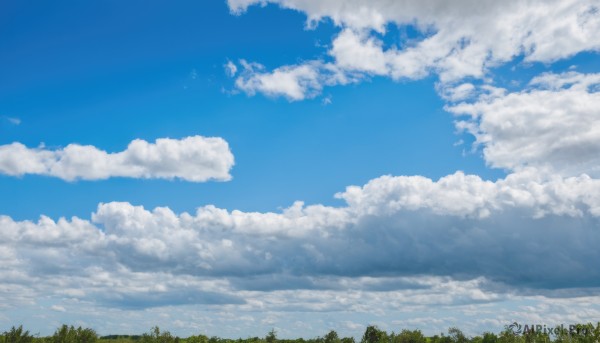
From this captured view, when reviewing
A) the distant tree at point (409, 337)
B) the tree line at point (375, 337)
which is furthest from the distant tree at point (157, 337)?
the distant tree at point (409, 337)

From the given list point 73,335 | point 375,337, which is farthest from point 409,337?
point 73,335

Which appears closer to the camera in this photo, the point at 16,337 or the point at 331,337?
the point at 16,337

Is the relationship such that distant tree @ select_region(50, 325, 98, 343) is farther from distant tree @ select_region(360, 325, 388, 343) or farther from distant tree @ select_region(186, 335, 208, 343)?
distant tree @ select_region(360, 325, 388, 343)

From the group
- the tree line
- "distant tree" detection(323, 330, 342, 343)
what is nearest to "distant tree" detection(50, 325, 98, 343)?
the tree line

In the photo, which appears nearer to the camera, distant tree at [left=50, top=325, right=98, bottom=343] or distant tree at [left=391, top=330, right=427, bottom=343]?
distant tree at [left=50, top=325, right=98, bottom=343]

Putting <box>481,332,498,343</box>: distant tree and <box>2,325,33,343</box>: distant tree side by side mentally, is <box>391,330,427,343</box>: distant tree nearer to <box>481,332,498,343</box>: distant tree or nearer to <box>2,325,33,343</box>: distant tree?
<box>481,332,498,343</box>: distant tree

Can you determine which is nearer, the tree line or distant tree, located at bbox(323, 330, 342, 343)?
the tree line

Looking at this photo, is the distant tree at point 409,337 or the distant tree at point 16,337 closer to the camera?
the distant tree at point 16,337

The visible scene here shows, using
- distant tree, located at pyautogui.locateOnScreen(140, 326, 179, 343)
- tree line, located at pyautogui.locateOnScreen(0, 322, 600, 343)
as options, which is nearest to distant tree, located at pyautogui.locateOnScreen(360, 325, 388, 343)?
tree line, located at pyautogui.locateOnScreen(0, 322, 600, 343)

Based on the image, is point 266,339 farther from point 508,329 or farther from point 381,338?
point 508,329

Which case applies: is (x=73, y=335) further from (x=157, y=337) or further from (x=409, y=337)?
(x=409, y=337)

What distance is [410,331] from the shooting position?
15075 cm

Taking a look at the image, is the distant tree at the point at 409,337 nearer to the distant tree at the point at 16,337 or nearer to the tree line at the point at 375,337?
the tree line at the point at 375,337

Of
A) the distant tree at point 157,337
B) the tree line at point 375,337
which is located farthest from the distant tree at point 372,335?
the distant tree at point 157,337
